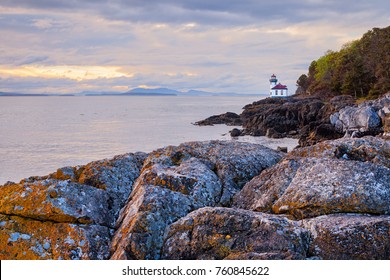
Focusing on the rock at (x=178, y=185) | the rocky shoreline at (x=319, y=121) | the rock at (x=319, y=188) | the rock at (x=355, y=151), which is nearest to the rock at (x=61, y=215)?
the rock at (x=178, y=185)

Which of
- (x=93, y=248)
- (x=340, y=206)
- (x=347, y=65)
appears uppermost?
(x=347, y=65)

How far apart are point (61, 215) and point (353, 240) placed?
15.6 ft

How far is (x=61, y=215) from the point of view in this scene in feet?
24.2

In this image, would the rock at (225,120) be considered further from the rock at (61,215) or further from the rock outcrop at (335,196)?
the rock at (61,215)

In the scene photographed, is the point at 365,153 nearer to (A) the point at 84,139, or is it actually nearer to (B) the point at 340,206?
(B) the point at 340,206

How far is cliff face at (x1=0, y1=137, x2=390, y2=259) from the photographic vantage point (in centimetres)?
654

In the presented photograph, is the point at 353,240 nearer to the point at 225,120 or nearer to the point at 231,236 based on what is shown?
the point at 231,236

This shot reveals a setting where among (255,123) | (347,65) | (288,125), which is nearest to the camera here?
(288,125)

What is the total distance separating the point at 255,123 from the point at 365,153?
5228 centimetres

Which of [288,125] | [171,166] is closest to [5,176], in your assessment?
[171,166]

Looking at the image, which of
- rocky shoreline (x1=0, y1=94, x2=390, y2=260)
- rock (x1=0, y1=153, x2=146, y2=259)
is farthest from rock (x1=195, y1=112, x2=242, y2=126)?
rock (x1=0, y1=153, x2=146, y2=259)

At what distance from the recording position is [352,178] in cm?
760

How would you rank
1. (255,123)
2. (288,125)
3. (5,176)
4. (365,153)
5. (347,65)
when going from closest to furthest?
(365,153) → (5,176) → (288,125) → (255,123) → (347,65)

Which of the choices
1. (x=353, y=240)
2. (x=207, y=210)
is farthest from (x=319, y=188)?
(x=207, y=210)
